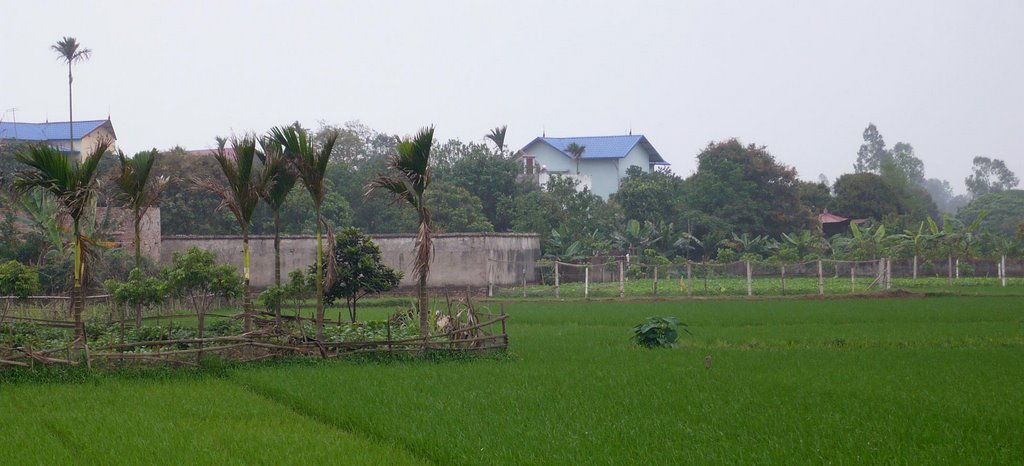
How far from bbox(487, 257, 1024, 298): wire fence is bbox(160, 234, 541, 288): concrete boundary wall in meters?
0.35

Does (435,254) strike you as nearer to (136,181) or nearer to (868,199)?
(136,181)

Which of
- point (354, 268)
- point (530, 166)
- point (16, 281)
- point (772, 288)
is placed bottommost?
point (772, 288)

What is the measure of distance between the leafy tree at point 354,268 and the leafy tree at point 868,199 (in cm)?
4150

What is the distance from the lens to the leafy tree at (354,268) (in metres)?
18.8

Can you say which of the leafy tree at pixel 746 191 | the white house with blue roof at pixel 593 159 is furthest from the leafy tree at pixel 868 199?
the white house with blue roof at pixel 593 159

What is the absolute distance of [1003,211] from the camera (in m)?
63.8

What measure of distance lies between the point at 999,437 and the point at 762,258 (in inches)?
1342

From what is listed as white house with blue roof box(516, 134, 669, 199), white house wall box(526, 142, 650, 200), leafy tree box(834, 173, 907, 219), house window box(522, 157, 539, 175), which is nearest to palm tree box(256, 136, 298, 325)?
house window box(522, 157, 539, 175)

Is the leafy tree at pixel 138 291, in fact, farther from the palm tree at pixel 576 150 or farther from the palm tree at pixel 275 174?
the palm tree at pixel 576 150

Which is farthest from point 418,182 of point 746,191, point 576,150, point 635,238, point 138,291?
point 576,150

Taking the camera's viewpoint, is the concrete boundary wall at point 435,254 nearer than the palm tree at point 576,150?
Yes

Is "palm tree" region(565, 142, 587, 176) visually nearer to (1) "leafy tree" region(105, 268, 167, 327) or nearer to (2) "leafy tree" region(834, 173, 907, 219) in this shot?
(2) "leafy tree" region(834, 173, 907, 219)

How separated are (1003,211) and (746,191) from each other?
28267 mm

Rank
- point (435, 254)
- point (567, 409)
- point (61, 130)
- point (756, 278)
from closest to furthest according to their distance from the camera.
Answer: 1. point (567, 409)
2. point (435, 254)
3. point (756, 278)
4. point (61, 130)
